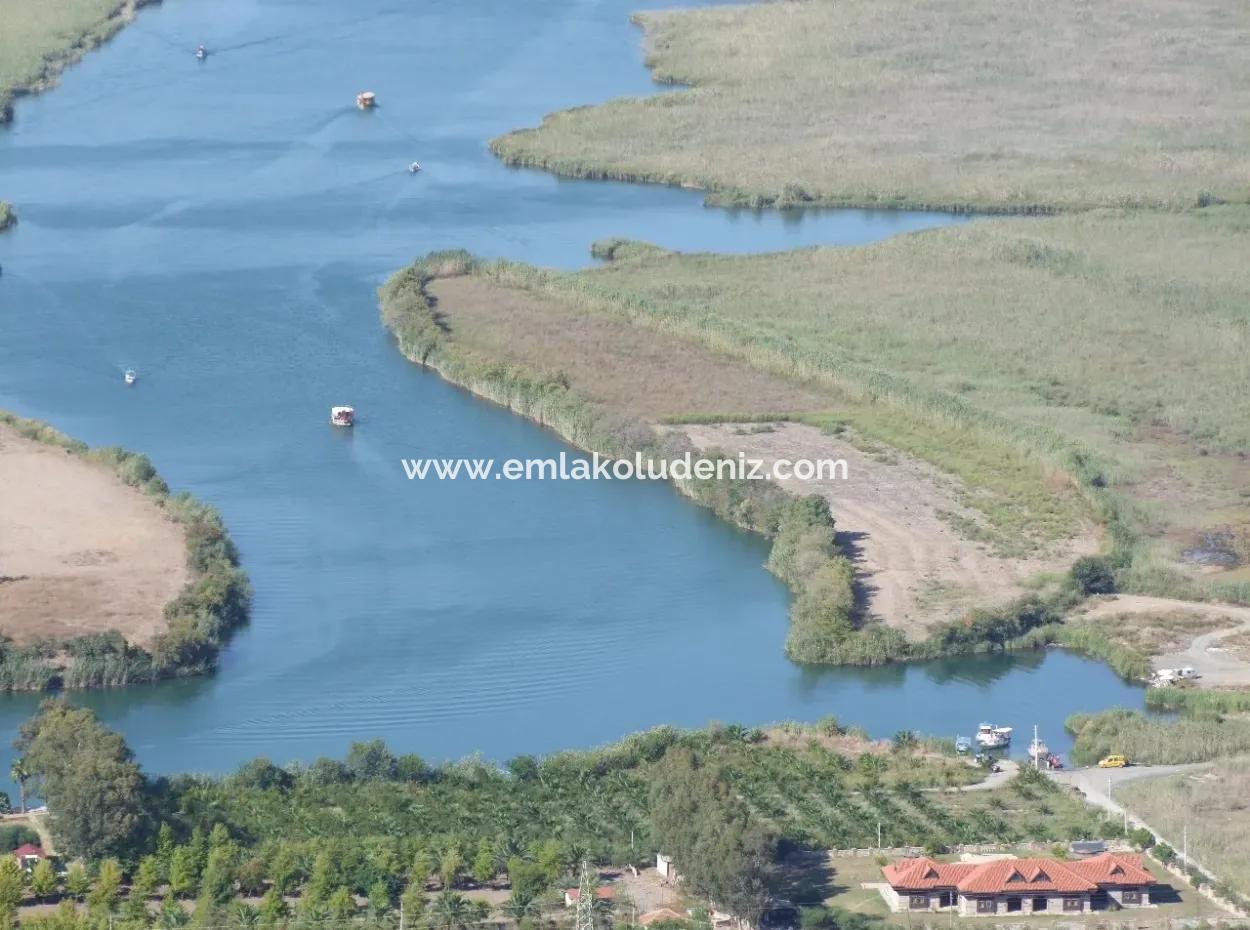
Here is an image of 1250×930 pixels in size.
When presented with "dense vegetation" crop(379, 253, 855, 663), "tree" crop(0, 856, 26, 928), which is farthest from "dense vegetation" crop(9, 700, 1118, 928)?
"dense vegetation" crop(379, 253, 855, 663)

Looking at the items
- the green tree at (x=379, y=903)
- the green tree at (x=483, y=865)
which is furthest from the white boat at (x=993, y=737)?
the green tree at (x=379, y=903)

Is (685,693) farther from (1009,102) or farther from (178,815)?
(1009,102)

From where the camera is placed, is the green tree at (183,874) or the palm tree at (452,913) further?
the green tree at (183,874)

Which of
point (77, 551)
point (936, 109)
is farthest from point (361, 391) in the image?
point (936, 109)

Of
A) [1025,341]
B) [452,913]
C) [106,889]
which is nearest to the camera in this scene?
[452,913]

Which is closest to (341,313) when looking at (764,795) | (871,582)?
(871,582)

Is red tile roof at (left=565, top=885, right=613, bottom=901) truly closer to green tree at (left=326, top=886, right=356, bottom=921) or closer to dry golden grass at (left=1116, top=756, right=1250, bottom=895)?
green tree at (left=326, top=886, right=356, bottom=921)

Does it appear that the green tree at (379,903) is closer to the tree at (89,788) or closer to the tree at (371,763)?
the tree at (89,788)

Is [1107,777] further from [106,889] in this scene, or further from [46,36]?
[46,36]
